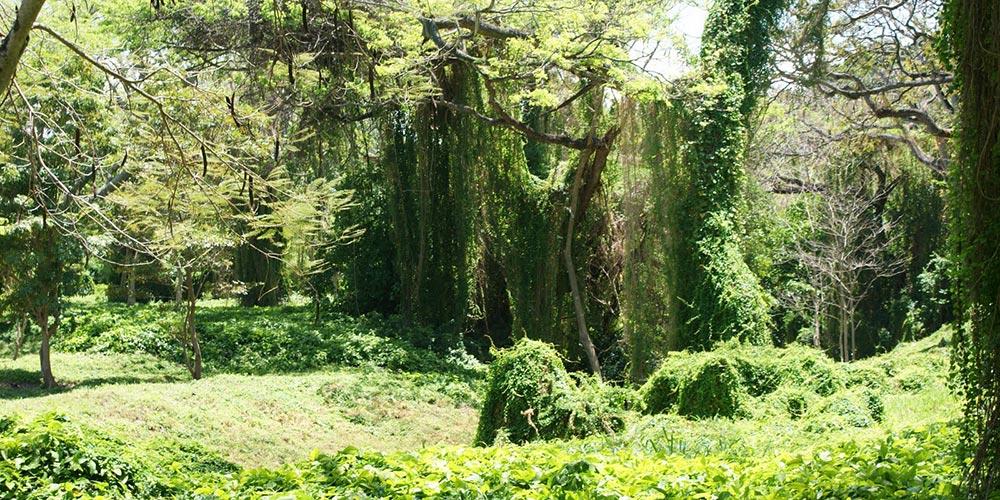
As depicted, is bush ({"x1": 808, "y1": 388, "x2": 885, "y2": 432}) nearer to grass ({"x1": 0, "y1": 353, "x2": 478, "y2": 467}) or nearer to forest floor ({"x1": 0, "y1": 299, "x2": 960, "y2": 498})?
forest floor ({"x1": 0, "y1": 299, "x2": 960, "y2": 498})

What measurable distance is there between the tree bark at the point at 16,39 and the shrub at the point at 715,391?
9.44 m

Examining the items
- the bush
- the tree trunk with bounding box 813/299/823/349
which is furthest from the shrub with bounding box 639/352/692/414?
the tree trunk with bounding box 813/299/823/349

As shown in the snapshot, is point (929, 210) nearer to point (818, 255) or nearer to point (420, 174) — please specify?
point (818, 255)

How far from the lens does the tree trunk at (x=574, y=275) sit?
2048cm

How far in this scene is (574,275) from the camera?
21312mm

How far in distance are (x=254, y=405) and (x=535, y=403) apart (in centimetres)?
482

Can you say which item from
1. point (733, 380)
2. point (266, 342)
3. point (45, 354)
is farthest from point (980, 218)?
point (266, 342)

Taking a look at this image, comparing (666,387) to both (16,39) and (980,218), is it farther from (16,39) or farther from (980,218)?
(16,39)

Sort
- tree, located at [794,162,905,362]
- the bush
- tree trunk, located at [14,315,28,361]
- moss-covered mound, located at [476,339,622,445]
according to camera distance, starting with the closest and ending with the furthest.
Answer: the bush → moss-covered mound, located at [476,339,622,445] → tree trunk, located at [14,315,28,361] → tree, located at [794,162,905,362]

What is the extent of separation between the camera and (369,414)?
51.5 ft

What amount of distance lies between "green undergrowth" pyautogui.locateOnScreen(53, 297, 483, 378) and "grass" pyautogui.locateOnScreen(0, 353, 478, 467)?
0.64 m

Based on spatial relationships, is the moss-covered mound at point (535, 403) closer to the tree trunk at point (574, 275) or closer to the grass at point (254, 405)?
the grass at point (254, 405)

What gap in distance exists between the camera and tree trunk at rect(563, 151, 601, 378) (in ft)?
67.2

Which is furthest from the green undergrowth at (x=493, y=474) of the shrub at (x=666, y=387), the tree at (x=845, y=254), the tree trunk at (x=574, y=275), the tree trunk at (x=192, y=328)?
the tree at (x=845, y=254)
